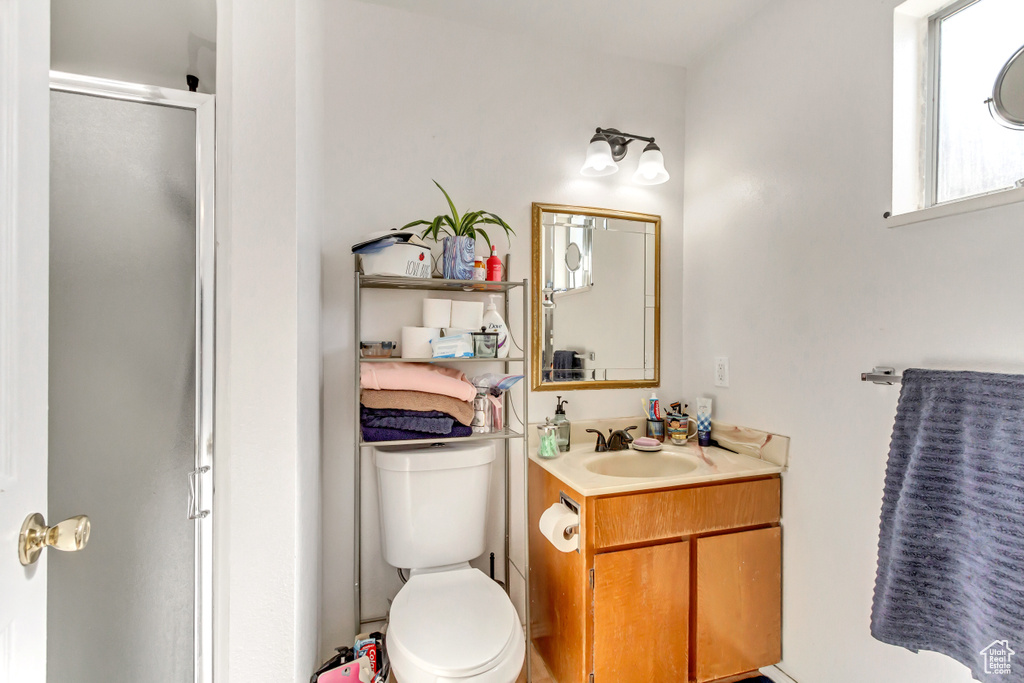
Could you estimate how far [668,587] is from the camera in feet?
4.92

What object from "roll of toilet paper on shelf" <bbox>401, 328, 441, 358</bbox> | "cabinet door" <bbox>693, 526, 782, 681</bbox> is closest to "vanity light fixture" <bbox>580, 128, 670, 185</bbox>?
"roll of toilet paper on shelf" <bbox>401, 328, 441, 358</bbox>

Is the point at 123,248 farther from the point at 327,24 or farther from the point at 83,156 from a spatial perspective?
the point at 327,24

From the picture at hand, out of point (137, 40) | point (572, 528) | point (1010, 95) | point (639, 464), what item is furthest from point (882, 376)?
point (137, 40)

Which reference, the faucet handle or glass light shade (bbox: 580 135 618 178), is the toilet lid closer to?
the faucet handle

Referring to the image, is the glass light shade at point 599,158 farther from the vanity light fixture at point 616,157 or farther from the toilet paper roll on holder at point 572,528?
the toilet paper roll on holder at point 572,528

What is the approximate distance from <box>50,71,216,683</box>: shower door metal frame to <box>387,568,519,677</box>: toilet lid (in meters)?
0.46

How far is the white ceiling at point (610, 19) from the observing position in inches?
67.4

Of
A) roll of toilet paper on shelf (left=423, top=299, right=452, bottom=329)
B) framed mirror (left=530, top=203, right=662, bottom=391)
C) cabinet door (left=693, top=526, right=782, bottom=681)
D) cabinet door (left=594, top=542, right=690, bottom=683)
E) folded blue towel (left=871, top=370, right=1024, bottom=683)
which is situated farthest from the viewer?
framed mirror (left=530, top=203, right=662, bottom=391)

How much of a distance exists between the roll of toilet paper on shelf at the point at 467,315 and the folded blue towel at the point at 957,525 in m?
1.26

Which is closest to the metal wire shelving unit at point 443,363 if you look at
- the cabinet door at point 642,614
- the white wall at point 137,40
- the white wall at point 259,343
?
the cabinet door at point 642,614

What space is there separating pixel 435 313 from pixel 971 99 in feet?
5.29

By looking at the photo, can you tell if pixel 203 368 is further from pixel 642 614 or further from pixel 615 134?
pixel 615 134

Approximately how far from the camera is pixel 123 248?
3.60 feet

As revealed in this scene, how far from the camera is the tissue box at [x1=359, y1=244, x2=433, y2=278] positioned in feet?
4.90
